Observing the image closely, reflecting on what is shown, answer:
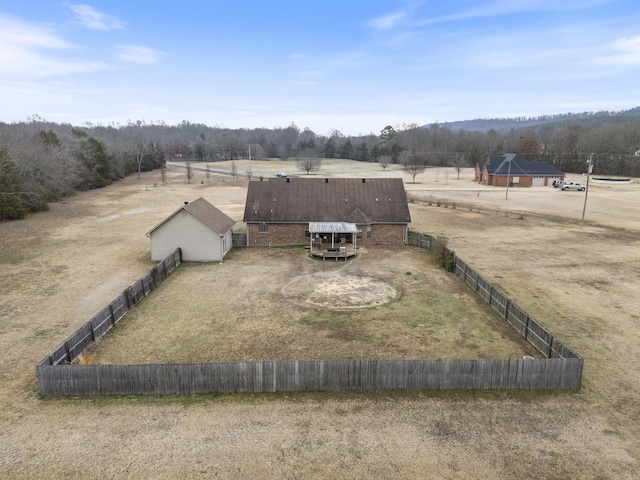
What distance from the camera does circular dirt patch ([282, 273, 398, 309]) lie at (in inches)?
947

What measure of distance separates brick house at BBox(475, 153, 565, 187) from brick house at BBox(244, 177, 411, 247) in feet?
182

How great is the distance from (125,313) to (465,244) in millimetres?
28912

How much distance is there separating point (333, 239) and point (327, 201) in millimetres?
5559

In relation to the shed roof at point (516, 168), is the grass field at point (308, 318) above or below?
below

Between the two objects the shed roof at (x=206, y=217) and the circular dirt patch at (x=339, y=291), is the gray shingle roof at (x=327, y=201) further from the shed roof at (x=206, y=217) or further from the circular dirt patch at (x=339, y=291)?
the circular dirt patch at (x=339, y=291)

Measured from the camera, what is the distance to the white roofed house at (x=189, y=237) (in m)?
31.7

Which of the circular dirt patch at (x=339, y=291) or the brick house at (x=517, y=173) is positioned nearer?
the circular dirt patch at (x=339, y=291)

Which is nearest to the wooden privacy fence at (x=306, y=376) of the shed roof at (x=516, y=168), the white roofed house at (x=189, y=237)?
the white roofed house at (x=189, y=237)

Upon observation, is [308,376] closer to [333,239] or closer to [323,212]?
[333,239]

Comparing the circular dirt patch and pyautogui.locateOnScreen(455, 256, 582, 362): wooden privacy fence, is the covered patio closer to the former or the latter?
the circular dirt patch

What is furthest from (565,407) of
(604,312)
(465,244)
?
(465,244)

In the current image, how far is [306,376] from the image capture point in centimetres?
1539

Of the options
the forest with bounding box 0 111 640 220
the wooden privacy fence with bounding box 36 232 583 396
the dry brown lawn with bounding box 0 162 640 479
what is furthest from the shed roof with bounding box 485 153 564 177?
the wooden privacy fence with bounding box 36 232 583 396

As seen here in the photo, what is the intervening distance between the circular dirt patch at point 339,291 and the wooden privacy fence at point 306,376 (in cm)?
801
